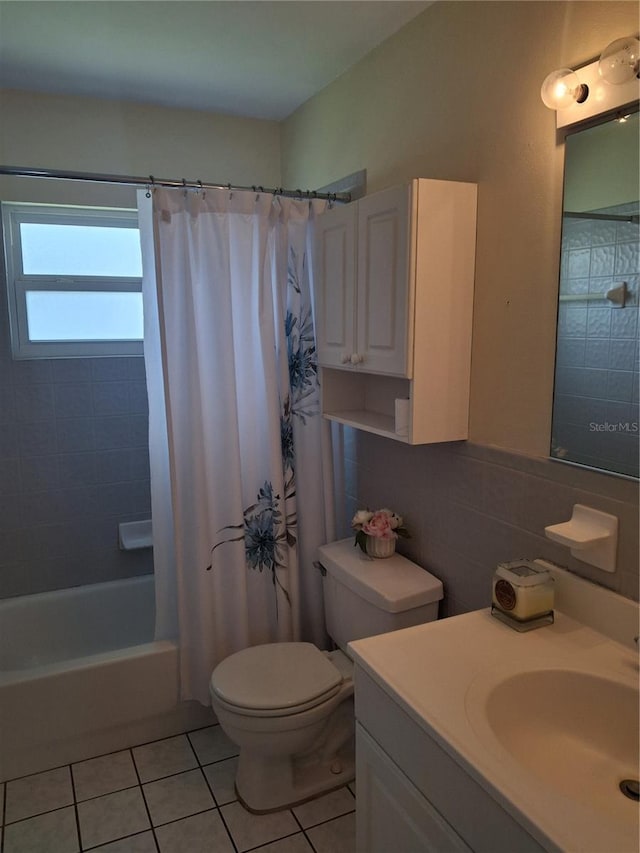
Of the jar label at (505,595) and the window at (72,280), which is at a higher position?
the window at (72,280)

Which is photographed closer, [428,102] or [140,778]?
[428,102]

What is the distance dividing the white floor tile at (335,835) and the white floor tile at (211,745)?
46cm

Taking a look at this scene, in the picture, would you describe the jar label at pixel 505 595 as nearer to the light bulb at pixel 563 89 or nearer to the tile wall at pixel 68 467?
the light bulb at pixel 563 89

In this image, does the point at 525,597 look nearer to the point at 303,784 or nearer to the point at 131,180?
the point at 303,784

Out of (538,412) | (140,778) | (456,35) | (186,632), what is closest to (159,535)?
(186,632)

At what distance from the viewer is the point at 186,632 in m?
2.25

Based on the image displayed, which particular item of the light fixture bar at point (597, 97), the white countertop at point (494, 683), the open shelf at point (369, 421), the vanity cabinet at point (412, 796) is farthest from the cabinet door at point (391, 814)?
the light fixture bar at point (597, 97)

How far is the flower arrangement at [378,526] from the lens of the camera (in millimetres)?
2053

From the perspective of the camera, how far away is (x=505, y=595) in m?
1.45

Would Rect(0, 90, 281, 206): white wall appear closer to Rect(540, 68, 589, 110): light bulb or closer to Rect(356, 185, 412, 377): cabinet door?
Rect(356, 185, 412, 377): cabinet door

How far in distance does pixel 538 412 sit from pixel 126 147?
2104mm

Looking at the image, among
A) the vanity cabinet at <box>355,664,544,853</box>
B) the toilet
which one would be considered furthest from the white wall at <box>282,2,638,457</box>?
the vanity cabinet at <box>355,664,544,853</box>

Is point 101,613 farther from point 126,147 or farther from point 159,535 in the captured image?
point 126,147

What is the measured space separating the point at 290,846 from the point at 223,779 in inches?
14.4
